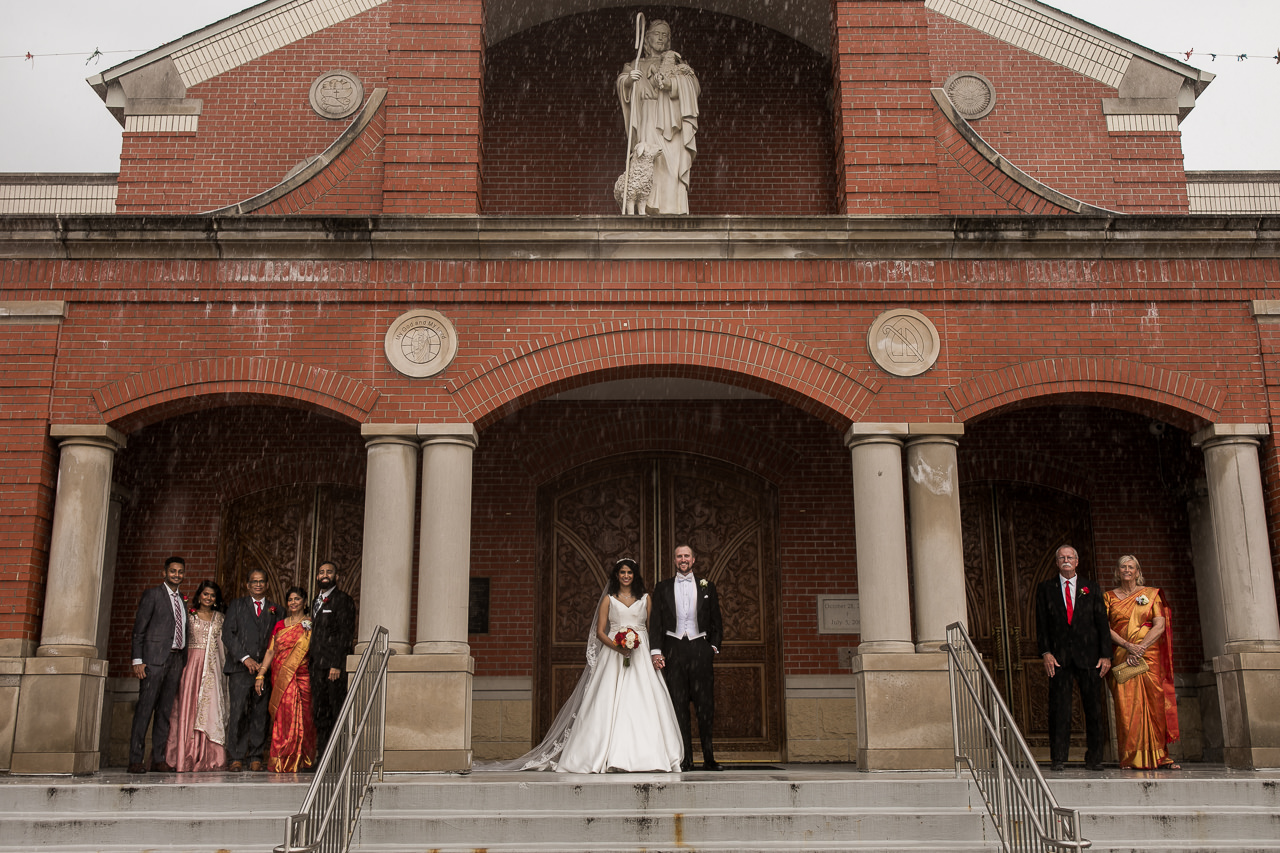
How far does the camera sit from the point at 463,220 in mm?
10125

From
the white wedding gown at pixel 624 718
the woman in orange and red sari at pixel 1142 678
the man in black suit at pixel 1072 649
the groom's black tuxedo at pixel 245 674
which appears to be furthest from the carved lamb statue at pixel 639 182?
the woman in orange and red sari at pixel 1142 678

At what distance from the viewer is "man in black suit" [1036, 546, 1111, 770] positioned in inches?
373

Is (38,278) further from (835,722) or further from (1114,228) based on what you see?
(1114,228)

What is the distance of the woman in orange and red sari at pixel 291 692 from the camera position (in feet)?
32.2

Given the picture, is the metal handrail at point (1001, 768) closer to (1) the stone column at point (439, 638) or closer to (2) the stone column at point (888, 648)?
(2) the stone column at point (888, 648)

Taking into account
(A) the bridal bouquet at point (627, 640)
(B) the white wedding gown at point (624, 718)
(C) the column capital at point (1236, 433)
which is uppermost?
(C) the column capital at point (1236, 433)

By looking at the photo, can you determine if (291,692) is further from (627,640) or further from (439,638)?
(627,640)

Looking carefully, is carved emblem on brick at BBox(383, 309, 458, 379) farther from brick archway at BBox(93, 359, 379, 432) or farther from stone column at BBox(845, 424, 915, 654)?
stone column at BBox(845, 424, 915, 654)

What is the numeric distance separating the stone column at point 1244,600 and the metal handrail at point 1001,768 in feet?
6.42

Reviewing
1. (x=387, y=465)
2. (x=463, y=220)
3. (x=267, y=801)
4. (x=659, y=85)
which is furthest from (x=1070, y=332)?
(x=267, y=801)

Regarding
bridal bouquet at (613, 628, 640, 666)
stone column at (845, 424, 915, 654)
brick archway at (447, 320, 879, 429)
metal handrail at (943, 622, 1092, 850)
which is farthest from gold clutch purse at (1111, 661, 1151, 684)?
bridal bouquet at (613, 628, 640, 666)

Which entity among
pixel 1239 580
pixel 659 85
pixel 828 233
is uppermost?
pixel 659 85

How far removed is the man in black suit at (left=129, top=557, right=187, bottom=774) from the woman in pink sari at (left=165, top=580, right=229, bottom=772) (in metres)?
0.11

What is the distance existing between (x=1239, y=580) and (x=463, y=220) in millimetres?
7133
